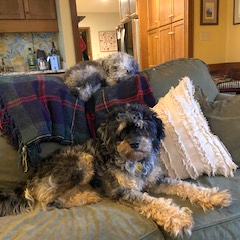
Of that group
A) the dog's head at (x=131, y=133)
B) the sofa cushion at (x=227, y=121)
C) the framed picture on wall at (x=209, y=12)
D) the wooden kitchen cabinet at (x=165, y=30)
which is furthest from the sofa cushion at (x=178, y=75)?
the framed picture on wall at (x=209, y=12)

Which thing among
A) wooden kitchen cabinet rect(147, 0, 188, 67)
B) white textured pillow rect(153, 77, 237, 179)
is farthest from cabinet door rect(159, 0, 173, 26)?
white textured pillow rect(153, 77, 237, 179)

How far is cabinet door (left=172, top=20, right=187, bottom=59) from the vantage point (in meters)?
3.92

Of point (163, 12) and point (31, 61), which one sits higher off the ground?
point (163, 12)

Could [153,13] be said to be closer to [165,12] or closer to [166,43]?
[165,12]

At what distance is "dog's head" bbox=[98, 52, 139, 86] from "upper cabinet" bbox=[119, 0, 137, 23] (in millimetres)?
3927

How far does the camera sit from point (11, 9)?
11.7 ft

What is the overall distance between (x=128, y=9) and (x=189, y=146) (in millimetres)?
5056

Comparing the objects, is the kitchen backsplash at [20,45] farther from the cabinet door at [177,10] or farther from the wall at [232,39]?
the wall at [232,39]

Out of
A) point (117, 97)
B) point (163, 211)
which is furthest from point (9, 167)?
point (163, 211)

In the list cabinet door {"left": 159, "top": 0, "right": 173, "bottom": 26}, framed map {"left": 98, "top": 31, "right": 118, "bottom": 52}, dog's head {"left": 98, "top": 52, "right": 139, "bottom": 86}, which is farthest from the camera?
framed map {"left": 98, "top": 31, "right": 118, "bottom": 52}

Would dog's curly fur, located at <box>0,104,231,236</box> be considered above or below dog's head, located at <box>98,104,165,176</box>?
below

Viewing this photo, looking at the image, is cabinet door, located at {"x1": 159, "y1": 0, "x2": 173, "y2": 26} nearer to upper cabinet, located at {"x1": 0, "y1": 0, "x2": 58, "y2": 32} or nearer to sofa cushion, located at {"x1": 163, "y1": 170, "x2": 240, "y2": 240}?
upper cabinet, located at {"x1": 0, "y1": 0, "x2": 58, "y2": 32}

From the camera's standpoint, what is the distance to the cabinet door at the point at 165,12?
4.20 m

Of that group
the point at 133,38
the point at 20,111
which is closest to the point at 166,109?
the point at 20,111
